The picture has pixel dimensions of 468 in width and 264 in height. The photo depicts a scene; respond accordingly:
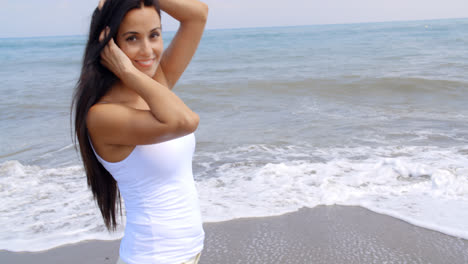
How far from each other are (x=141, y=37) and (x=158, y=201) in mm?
609

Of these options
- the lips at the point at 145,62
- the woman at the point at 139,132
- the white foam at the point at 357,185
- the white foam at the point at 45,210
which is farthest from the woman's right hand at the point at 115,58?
the white foam at the point at 357,185

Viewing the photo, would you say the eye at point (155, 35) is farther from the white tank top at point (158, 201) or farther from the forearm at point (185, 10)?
the white tank top at point (158, 201)

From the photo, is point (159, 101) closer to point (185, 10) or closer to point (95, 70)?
point (95, 70)

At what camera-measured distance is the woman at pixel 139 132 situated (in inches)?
58.1

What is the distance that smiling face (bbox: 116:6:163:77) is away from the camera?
1.59 metres

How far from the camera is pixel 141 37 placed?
63.8 inches

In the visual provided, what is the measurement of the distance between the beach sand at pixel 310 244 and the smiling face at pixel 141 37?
7.21 ft

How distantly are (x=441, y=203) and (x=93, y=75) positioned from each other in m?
3.92

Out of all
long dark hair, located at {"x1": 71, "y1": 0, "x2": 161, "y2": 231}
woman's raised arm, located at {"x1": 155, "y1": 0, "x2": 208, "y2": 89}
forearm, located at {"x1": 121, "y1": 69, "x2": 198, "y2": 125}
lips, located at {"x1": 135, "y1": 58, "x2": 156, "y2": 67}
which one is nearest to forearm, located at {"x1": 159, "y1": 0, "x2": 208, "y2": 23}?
woman's raised arm, located at {"x1": 155, "y1": 0, "x2": 208, "y2": 89}

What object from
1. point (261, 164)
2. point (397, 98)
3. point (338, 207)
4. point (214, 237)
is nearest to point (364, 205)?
point (338, 207)

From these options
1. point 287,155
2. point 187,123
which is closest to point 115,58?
point 187,123

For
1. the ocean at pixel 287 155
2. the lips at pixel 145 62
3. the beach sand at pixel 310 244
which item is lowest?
the ocean at pixel 287 155

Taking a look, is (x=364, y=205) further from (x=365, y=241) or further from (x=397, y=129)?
(x=397, y=129)

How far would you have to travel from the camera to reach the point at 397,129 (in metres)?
7.91
